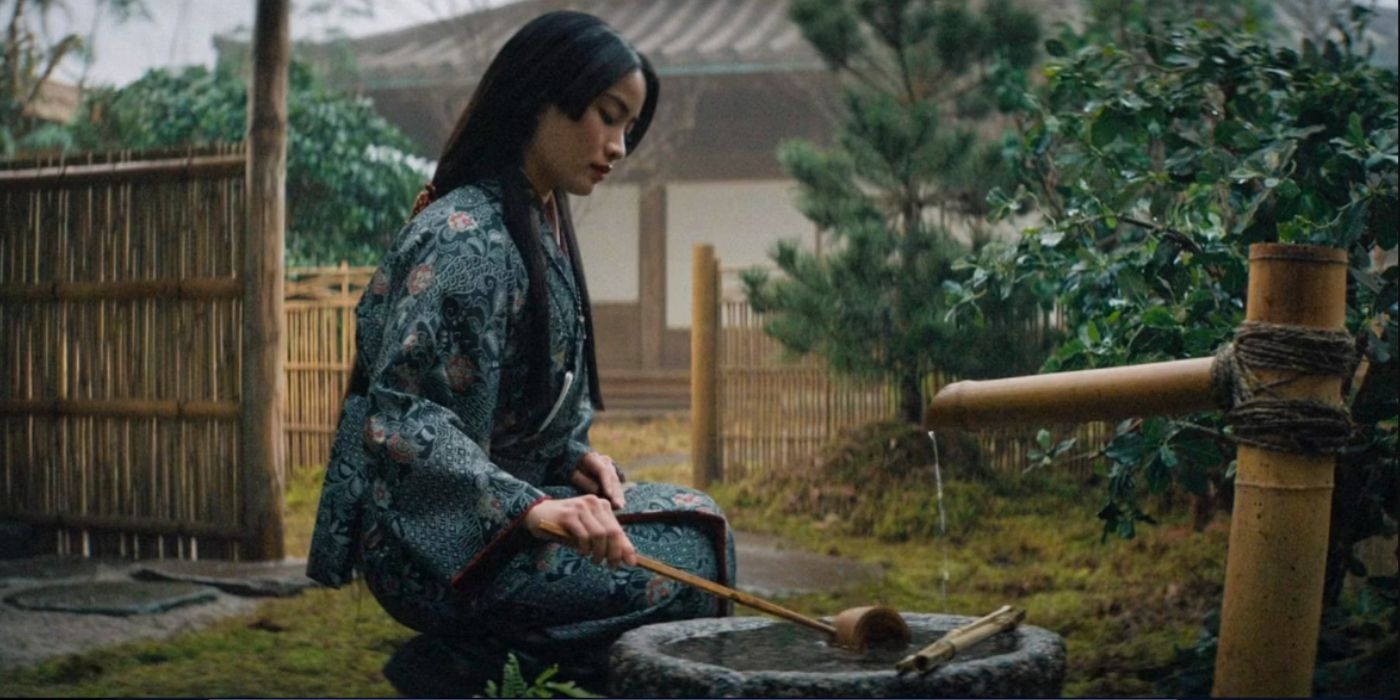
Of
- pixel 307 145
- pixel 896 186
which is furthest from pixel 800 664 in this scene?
pixel 307 145

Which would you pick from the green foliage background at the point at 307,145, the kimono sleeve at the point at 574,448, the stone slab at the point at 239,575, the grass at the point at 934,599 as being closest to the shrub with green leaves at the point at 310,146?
the green foliage background at the point at 307,145

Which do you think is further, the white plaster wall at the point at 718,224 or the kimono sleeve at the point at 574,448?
the white plaster wall at the point at 718,224

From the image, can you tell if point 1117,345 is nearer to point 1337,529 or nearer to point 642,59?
point 1337,529

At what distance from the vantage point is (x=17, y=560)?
616 cm

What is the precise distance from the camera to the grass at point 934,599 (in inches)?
166

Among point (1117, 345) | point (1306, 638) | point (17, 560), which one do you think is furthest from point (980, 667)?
point (17, 560)

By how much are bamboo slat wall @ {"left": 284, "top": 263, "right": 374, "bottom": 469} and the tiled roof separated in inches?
201

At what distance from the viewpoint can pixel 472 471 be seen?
109 inches

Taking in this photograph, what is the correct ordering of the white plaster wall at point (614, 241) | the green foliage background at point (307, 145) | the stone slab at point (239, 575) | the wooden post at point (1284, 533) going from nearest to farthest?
the wooden post at point (1284, 533), the stone slab at point (239, 575), the green foliage background at point (307, 145), the white plaster wall at point (614, 241)

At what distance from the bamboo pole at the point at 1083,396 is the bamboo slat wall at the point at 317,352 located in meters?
6.28

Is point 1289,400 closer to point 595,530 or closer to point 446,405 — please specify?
point 595,530

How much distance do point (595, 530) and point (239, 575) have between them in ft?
11.5

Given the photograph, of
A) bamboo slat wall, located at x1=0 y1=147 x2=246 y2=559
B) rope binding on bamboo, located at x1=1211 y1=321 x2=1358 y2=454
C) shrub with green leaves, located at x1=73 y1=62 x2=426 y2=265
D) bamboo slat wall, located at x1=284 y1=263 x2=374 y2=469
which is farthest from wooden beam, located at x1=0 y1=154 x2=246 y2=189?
rope binding on bamboo, located at x1=1211 y1=321 x2=1358 y2=454

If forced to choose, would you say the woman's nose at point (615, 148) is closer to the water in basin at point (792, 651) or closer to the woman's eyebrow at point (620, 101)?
the woman's eyebrow at point (620, 101)
